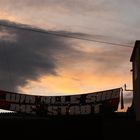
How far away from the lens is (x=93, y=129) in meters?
31.8

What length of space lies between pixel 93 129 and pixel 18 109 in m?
7.63

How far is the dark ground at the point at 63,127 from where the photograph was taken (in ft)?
102

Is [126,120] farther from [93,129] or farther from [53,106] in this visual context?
[53,106]

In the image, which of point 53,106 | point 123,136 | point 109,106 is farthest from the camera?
point 53,106

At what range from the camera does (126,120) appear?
31062mm

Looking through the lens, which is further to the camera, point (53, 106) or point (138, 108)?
point (53, 106)

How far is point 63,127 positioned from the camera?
32.1 meters

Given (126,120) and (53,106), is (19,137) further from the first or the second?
(126,120)

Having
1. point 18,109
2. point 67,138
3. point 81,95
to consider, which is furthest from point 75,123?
point 18,109

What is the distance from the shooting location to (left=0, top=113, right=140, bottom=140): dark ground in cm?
3116

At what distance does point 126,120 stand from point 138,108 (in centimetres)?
133

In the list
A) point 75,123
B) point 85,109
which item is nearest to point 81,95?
point 85,109

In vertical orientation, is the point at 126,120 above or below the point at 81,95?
below

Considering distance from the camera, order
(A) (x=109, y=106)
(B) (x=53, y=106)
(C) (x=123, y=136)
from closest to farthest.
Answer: (C) (x=123, y=136), (A) (x=109, y=106), (B) (x=53, y=106)
